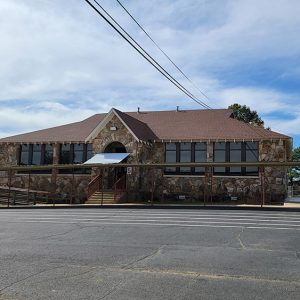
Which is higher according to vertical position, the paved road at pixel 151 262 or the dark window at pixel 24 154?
the dark window at pixel 24 154

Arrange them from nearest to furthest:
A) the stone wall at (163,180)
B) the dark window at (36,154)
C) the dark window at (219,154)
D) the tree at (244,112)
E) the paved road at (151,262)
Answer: the paved road at (151,262) → the stone wall at (163,180) → the dark window at (219,154) → the dark window at (36,154) → the tree at (244,112)

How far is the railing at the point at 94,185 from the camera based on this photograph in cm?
3219

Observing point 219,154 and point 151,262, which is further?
point 219,154

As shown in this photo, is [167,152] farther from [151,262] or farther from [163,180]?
[151,262]

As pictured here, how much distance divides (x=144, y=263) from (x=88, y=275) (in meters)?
1.39

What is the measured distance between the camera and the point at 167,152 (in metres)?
34.2

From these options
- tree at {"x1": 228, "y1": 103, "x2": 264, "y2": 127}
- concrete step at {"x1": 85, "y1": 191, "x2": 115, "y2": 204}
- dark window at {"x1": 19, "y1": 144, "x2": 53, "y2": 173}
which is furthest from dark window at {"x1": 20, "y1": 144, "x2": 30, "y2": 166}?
tree at {"x1": 228, "y1": 103, "x2": 264, "y2": 127}

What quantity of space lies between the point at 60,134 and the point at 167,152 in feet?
29.2

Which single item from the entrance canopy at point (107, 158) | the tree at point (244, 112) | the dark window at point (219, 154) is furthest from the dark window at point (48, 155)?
the tree at point (244, 112)

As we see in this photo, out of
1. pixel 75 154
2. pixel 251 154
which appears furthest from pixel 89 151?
pixel 251 154

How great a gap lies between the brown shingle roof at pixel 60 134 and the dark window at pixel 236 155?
394 inches

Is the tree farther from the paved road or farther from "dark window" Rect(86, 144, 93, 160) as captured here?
the paved road

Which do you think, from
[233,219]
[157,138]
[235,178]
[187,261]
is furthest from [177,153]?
[187,261]

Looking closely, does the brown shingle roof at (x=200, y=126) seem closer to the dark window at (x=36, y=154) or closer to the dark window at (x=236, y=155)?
the dark window at (x=236, y=155)
